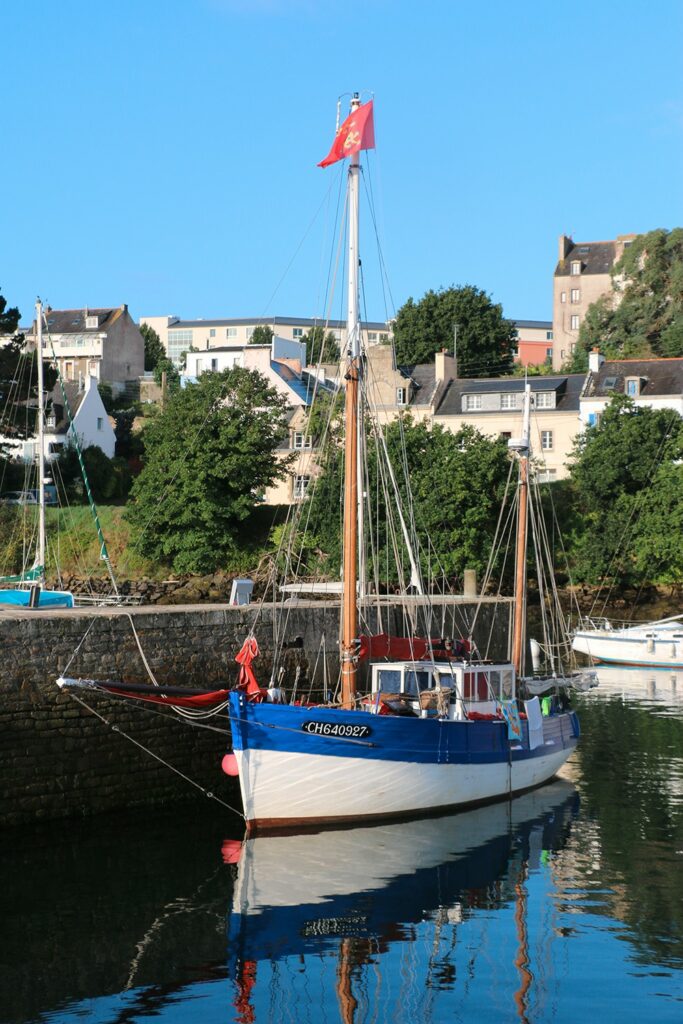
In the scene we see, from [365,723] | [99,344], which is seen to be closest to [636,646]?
[365,723]

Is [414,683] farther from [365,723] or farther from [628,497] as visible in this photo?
[628,497]

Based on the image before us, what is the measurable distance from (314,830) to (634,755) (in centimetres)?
1101

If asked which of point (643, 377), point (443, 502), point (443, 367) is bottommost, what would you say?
point (443, 502)

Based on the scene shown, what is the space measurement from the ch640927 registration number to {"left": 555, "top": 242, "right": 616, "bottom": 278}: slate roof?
105 metres

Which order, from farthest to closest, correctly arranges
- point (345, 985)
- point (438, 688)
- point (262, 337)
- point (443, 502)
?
point (262, 337)
point (443, 502)
point (438, 688)
point (345, 985)

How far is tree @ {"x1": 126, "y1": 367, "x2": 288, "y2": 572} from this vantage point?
60.5m

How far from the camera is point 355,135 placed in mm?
25094

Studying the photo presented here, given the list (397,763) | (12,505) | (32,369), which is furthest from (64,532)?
(397,763)

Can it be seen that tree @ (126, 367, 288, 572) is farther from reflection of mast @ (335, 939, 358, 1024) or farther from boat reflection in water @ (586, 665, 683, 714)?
reflection of mast @ (335, 939, 358, 1024)

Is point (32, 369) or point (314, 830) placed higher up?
point (32, 369)

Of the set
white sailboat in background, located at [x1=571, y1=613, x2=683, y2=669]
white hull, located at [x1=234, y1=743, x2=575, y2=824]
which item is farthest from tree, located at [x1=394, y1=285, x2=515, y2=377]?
white hull, located at [x1=234, y1=743, x2=575, y2=824]

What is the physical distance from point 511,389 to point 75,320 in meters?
50.2

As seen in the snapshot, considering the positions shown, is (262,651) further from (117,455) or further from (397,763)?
(117,455)

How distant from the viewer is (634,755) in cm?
2992
